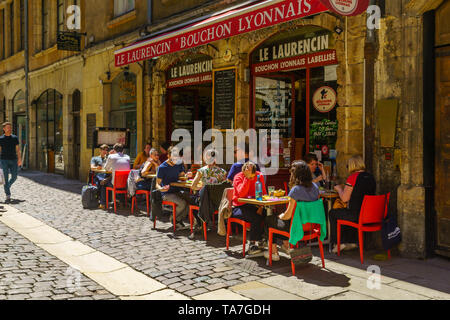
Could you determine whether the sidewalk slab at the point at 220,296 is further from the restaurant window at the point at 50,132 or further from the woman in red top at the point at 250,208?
the restaurant window at the point at 50,132

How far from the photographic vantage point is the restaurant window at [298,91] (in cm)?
782

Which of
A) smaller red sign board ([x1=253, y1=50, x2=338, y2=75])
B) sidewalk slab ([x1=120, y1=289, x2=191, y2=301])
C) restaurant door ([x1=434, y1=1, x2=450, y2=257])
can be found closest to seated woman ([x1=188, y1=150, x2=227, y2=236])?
sidewalk slab ([x1=120, y1=289, x2=191, y2=301])

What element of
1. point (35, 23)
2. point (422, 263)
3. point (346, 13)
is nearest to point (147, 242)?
point (422, 263)

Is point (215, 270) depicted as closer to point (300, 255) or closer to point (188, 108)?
point (300, 255)

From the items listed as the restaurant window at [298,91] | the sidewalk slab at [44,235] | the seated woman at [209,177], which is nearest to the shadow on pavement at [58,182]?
the sidewalk slab at [44,235]

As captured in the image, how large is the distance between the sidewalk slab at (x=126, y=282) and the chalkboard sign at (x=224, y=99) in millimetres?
5145

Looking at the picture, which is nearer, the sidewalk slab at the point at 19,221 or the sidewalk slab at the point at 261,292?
the sidewalk slab at the point at 261,292

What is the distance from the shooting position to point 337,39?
23.8 ft

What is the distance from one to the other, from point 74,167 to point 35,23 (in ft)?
23.0

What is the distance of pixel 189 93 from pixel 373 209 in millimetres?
7273

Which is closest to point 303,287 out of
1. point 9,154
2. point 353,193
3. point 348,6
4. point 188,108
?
point 353,193

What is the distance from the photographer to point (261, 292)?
443cm

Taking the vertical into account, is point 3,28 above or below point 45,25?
above
